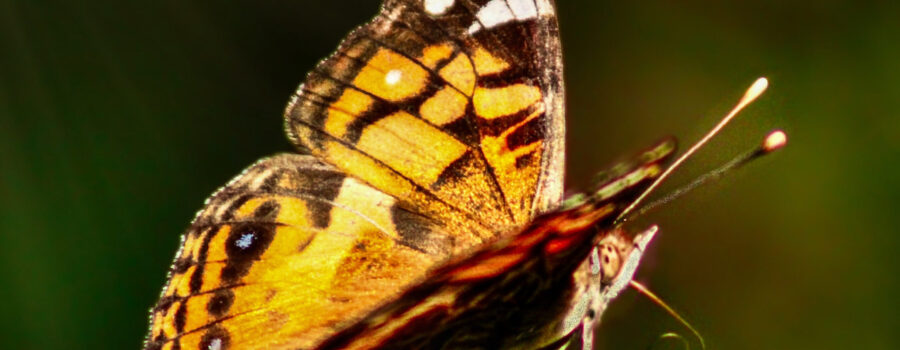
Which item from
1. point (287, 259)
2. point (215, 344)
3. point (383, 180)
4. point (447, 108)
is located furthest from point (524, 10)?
point (215, 344)

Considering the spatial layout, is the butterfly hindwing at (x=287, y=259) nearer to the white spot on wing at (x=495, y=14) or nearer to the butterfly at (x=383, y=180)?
the butterfly at (x=383, y=180)

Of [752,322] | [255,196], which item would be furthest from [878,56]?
[255,196]

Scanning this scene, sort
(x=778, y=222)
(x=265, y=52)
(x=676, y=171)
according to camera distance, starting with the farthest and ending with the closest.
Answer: (x=265, y=52) < (x=778, y=222) < (x=676, y=171)

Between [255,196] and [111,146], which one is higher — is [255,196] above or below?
below

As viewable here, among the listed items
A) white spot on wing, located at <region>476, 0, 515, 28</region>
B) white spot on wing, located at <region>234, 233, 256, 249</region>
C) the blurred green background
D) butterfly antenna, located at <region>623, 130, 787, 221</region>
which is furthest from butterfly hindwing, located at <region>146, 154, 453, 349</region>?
the blurred green background

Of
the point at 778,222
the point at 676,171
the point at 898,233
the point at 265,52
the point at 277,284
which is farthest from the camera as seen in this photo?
the point at 265,52

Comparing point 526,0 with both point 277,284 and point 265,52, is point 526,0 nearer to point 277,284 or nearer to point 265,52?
point 277,284

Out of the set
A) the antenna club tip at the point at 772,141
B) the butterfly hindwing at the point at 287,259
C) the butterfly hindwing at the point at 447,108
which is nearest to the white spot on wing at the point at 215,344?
the butterfly hindwing at the point at 287,259
